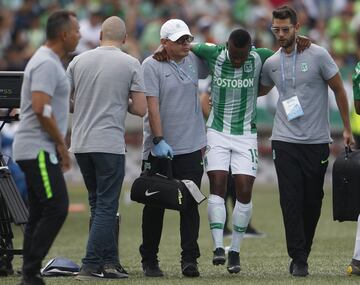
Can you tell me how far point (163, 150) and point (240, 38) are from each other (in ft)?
4.05

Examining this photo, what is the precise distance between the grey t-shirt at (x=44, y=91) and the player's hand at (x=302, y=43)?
2.65 metres

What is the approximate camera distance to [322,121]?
11625 millimetres

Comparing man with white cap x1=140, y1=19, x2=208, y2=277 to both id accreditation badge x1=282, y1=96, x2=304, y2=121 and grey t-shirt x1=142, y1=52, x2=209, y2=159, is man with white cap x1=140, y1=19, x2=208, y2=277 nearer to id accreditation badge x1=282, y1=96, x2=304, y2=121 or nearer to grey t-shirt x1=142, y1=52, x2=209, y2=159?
grey t-shirt x1=142, y1=52, x2=209, y2=159

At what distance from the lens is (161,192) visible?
11.4 meters

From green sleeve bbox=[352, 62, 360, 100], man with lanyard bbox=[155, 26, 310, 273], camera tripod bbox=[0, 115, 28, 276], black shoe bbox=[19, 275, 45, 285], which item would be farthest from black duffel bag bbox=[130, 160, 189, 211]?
black shoe bbox=[19, 275, 45, 285]

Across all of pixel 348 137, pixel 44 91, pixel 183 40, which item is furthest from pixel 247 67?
pixel 44 91

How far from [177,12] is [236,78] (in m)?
14.8

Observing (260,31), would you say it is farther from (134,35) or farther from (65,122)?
(65,122)

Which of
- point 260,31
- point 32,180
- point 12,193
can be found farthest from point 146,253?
point 260,31

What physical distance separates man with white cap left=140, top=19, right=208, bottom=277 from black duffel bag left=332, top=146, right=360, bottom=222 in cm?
128

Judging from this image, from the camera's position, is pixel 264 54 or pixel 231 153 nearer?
pixel 231 153

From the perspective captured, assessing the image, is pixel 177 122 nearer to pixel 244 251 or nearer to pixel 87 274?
pixel 87 274

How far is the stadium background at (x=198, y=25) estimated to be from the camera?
2422 cm

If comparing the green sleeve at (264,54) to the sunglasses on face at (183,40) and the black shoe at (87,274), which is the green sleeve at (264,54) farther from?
the black shoe at (87,274)
